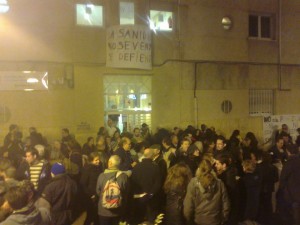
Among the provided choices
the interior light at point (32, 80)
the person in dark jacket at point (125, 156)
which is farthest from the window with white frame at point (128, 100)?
the person in dark jacket at point (125, 156)

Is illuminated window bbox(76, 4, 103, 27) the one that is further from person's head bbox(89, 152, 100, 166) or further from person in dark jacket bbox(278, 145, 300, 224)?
person in dark jacket bbox(278, 145, 300, 224)

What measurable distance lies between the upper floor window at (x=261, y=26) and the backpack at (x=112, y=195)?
1274 centimetres

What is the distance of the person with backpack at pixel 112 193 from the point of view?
237 inches

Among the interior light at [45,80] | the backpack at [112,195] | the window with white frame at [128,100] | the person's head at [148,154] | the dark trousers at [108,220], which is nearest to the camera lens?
the backpack at [112,195]

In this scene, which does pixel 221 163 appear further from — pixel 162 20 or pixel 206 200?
pixel 162 20

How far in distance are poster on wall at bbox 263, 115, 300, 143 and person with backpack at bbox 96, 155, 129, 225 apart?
11584mm

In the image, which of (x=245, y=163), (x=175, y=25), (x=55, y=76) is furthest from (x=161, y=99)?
(x=245, y=163)

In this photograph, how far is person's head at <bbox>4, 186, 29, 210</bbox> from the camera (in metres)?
3.98

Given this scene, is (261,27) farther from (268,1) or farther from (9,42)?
(9,42)

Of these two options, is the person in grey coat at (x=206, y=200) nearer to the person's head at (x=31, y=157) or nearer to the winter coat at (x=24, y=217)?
the winter coat at (x=24, y=217)

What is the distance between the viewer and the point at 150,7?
47.4 ft

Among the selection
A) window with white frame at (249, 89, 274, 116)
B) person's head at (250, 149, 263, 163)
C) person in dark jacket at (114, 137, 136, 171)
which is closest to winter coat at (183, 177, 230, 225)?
person's head at (250, 149, 263, 163)

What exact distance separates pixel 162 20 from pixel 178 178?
10.0m

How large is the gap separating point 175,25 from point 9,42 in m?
6.24
